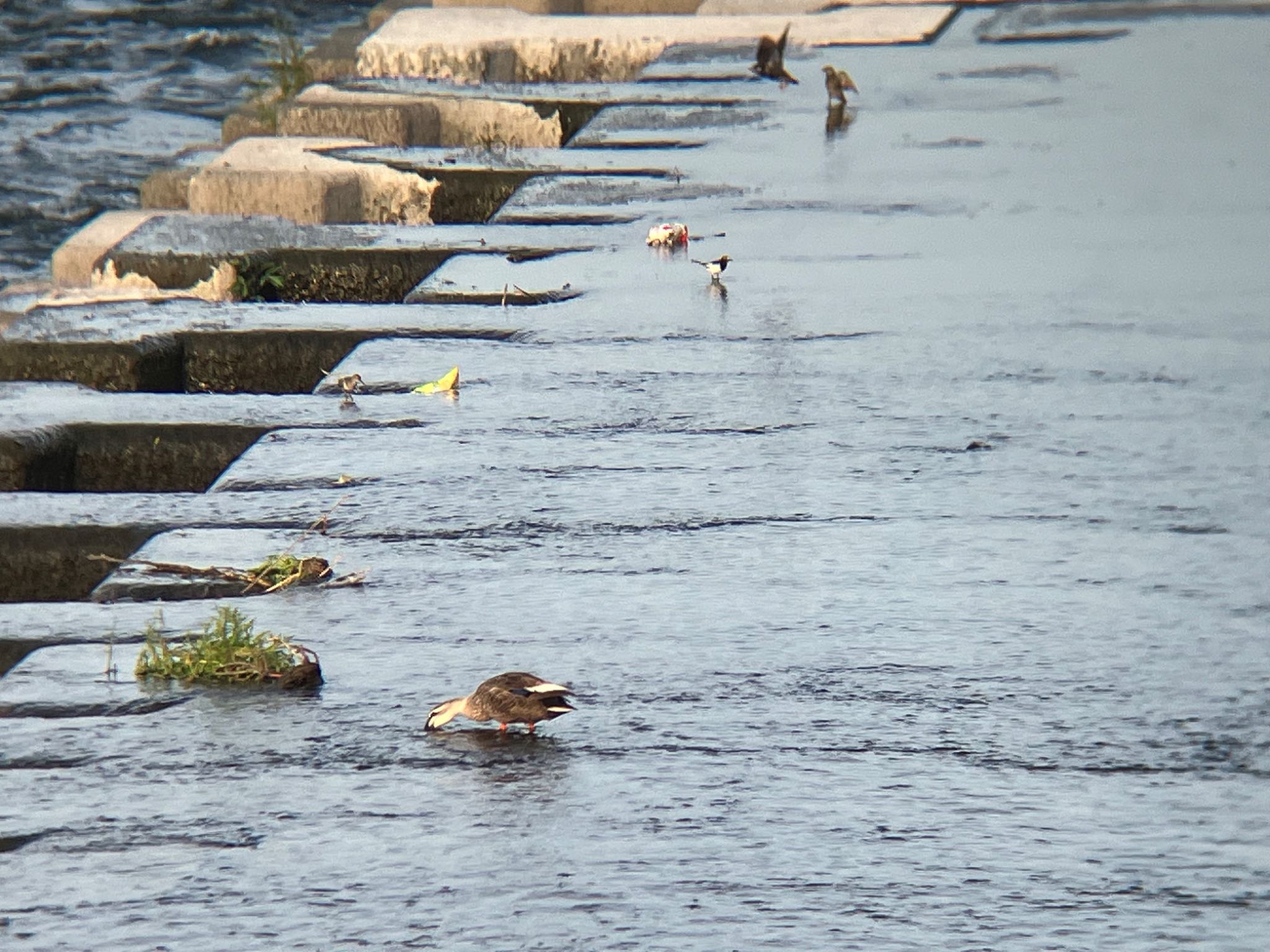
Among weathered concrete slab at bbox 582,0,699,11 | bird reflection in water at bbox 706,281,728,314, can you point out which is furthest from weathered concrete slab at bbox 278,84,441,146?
weathered concrete slab at bbox 582,0,699,11

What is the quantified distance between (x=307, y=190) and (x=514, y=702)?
13.0 feet

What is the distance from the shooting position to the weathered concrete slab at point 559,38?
351 inches

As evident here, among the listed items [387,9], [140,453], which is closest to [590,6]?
[387,9]

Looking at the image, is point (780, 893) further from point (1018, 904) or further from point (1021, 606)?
point (1021, 606)

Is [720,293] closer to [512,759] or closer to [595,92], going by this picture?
[512,759]

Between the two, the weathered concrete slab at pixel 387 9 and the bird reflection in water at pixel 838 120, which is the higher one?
the weathered concrete slab at pixel 387 9

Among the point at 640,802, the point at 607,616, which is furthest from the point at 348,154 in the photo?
the point at 640,802

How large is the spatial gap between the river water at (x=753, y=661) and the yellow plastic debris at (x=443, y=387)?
36 millimetres

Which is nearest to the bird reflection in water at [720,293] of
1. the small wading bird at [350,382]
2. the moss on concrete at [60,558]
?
the small wading bird at [350,382]

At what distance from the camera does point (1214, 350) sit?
4.59 m

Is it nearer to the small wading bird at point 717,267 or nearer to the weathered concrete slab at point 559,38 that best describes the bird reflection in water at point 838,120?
the weathered concrete slab at point 559,38

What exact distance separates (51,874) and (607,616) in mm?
967

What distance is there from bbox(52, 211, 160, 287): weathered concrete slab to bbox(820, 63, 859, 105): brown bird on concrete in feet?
7.89

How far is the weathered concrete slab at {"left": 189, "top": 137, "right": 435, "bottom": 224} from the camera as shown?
636 centimetres
